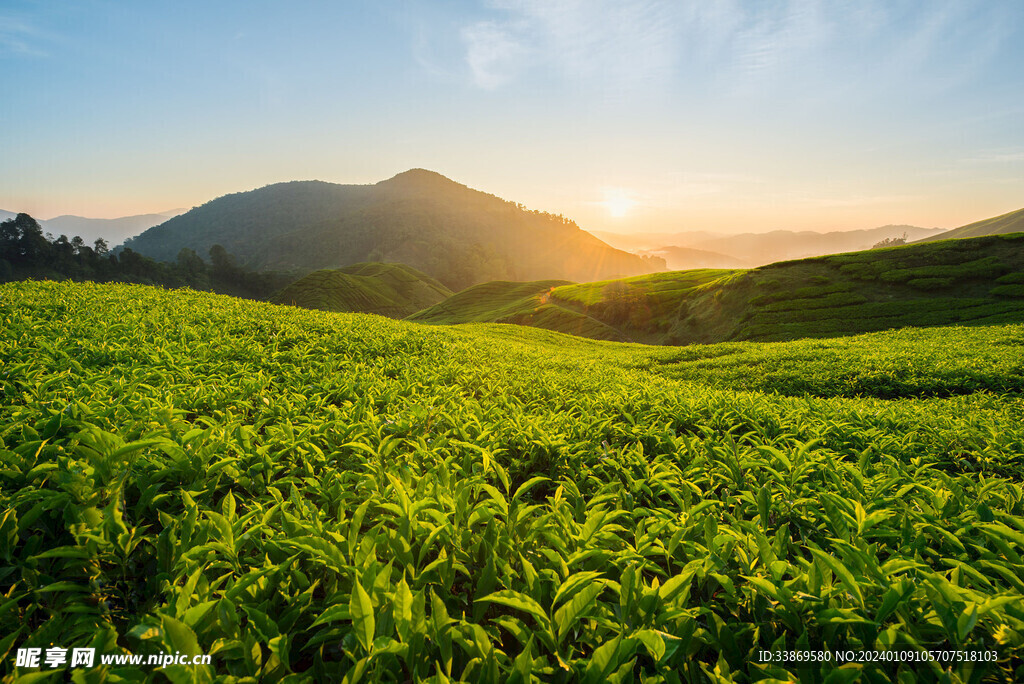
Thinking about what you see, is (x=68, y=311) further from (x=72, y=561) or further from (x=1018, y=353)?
(x=1018, y=353)

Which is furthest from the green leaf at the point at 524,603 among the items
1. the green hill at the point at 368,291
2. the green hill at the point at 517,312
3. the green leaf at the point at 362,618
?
the green hill at the point at 368,291

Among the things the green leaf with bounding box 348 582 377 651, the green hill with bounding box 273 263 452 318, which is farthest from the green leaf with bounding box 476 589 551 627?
the green hill with bounding box 273 263 452 318

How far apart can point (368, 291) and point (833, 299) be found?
91.5 m

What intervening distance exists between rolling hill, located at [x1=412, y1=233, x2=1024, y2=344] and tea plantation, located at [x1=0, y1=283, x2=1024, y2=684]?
33615 mm

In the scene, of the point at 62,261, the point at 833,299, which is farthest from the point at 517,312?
the point at 62,261

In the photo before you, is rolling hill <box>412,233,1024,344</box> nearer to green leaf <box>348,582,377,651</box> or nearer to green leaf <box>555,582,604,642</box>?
green leaf <box>555,582,604,642</box>

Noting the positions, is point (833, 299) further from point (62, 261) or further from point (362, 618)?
point (62, 261)

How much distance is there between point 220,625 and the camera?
5.03 feet

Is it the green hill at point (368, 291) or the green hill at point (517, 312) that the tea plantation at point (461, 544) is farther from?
the green hill at point (368, 291)

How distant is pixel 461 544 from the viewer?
2.10 meters

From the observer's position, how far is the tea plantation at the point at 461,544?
153 centimetres

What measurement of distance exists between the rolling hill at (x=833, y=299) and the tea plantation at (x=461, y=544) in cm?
3362

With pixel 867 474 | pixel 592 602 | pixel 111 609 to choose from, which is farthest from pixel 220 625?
pixel 867 474

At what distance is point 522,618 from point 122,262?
12534 cm
